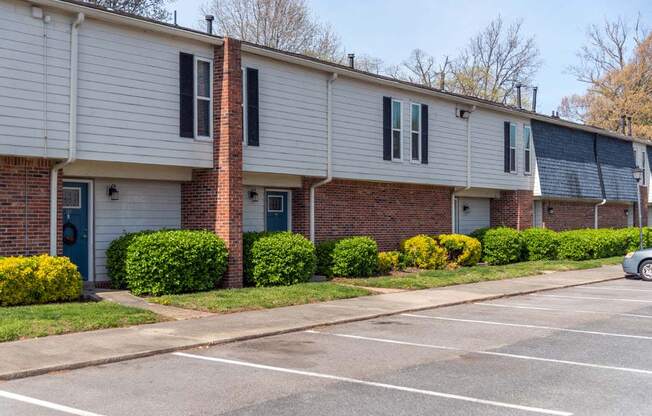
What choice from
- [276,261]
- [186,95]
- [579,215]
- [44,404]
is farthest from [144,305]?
[579,215]

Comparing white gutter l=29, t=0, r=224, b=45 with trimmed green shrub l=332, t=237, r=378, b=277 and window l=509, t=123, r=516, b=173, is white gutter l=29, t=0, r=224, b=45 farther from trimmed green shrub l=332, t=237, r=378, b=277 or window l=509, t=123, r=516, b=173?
window l=509, t=123, r=516, b=173

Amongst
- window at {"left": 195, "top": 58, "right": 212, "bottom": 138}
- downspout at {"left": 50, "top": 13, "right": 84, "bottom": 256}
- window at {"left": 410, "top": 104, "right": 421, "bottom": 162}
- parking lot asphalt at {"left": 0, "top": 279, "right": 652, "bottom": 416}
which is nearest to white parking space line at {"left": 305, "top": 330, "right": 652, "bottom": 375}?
parking lot asphalt at {"left": 0, "top": 279, "right": 652, "bottom": 416}

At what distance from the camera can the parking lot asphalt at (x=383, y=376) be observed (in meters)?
6.86

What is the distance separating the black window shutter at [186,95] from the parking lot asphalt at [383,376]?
20.4 feet

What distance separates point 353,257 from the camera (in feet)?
61.2

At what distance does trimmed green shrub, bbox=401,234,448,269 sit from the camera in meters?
21.6

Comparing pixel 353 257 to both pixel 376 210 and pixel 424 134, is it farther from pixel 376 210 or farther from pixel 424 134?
pixel 424 134

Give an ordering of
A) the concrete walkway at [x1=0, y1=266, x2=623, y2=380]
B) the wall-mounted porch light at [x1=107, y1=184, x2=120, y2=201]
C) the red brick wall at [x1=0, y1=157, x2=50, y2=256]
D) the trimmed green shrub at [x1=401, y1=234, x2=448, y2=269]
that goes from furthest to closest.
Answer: the trimmed green shrub at [x1=401, y1=234, x2=448, y2=269] → the wall-mounted porch light at [x1=107, y1=184, x2=120, y2=201] → the red brick wall at [x1=0, y1=157, x2=50, y2=256] → the concrete walkway at [x1=0, y1=266, x2=623, y2=380]

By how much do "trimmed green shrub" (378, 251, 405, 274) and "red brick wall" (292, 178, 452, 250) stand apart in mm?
999

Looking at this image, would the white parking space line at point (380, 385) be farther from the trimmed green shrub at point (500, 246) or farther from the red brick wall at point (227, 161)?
the trimmed green shrub at point (500, 246)

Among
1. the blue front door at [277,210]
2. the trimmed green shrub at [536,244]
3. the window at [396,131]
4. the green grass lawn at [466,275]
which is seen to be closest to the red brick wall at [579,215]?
the trimmed green shrub at [536,244]

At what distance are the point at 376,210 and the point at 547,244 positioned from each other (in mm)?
8026

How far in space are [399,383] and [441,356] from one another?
1779 mm

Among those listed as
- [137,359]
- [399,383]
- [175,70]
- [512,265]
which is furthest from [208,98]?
[512,265]
